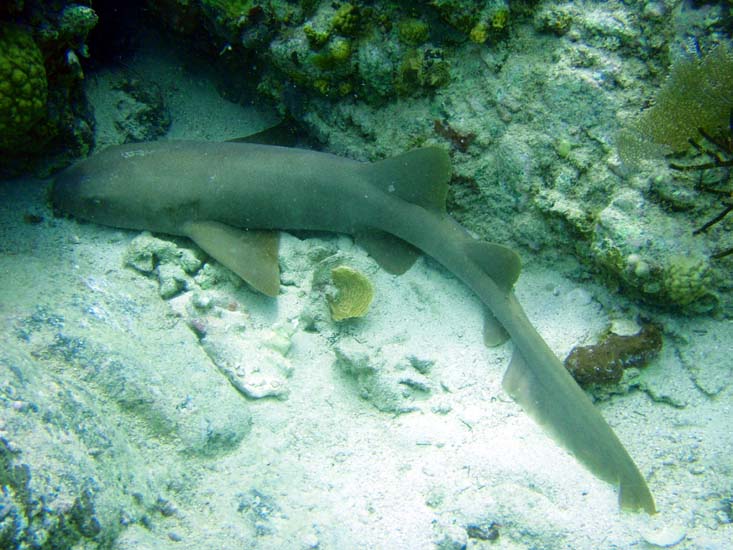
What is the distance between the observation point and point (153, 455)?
7.97 ft

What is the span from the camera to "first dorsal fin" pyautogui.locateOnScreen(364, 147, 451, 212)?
360cm

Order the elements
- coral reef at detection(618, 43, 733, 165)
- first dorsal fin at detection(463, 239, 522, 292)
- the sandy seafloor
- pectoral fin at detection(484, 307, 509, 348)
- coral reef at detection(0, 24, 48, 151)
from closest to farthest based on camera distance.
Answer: the sandy seafloor, coral reef at detection(0, 24, 48, 151), coral reef at detection(618, 43, 733, 165), first dorsal fin at detection(463, 239, 522, 292), pectoral fin at detection(484, 307, 509, 348)

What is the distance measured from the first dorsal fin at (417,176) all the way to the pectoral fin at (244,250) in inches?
41.9

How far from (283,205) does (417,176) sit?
44.8 inches

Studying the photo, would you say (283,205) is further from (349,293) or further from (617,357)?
(617,357)

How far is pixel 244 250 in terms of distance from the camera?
378 centimetres

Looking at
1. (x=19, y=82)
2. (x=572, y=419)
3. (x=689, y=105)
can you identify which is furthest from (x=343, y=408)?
(x=689, y=105)

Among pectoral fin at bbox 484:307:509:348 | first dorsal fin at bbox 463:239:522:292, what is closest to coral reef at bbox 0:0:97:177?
first dorsal fin at bbox 463:239:522:292

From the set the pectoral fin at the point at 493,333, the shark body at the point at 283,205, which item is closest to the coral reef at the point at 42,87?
the shark body at the point at 283,205

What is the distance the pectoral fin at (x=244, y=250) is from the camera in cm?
359

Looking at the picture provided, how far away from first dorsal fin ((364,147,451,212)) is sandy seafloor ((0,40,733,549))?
2.30 ft

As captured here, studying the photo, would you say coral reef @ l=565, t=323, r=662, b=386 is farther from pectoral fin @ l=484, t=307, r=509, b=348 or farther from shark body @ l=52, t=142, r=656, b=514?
pectoral fin @ l=484, t=307, r=509, b=348

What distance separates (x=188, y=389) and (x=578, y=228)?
2857 mm

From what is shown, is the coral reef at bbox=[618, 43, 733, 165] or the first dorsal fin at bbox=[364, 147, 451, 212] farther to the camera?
Answer: the first dorsal fin at bbox=[364, 147, 451, 212]
